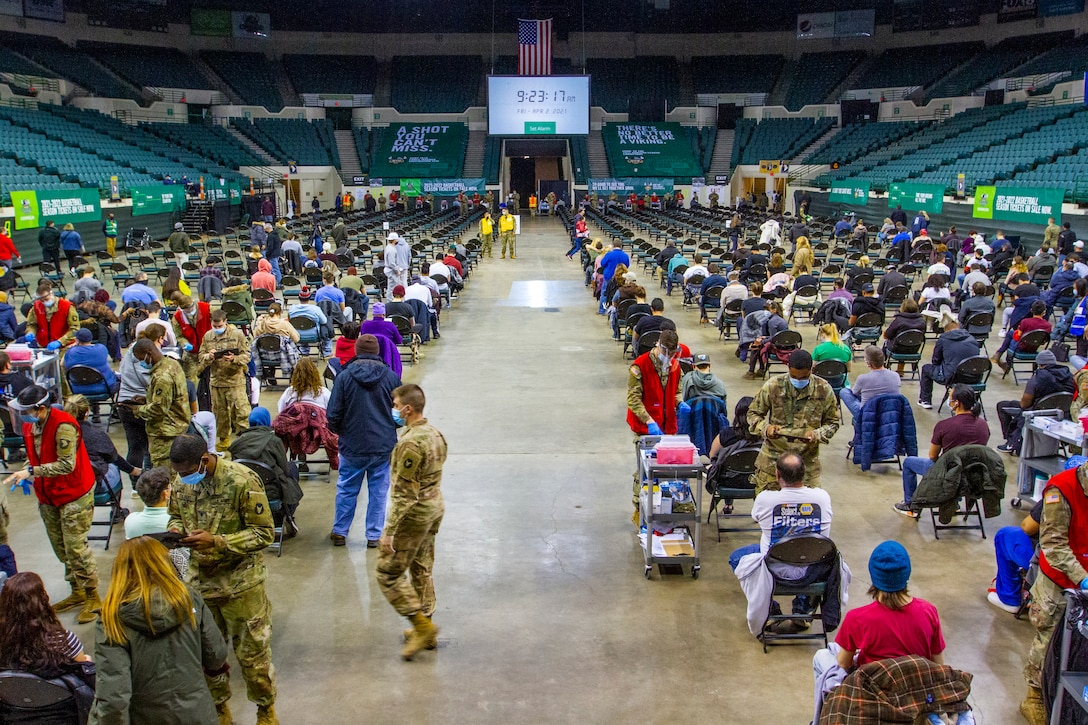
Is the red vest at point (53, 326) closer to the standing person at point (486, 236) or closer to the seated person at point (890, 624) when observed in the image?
the seated person at point (890, 624)

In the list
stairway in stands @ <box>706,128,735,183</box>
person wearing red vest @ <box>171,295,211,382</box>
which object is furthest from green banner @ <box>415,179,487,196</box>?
person wearing red vest @ <box>171,295,211,382</box>

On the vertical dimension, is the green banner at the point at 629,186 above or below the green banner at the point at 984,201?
above

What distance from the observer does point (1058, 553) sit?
4.62 m

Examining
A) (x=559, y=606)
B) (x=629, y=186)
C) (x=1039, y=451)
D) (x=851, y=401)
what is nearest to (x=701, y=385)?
(x=851, y=401)

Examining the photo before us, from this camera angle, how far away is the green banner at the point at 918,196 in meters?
28.7

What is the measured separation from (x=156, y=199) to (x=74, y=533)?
27.2m

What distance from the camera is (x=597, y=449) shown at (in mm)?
9375

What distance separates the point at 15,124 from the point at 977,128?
112 ft

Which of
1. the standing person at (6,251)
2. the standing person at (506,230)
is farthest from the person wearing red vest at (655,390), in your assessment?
the standing person at (506,230)

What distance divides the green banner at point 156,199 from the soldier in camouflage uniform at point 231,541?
2733 centimetres

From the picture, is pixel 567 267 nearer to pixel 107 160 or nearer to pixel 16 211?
pixel 16 211

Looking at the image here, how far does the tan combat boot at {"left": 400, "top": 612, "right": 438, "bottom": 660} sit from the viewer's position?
18.0 feet

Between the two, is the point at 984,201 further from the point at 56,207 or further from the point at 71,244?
the point at 56,207

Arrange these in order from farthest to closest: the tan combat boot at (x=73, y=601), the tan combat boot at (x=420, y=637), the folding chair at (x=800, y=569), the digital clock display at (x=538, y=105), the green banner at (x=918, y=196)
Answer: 1. the digital clock display at (x=538, y=105)
2. the green banner at (x=918, y=196)
3. the tan combat boot at (x=73, y=601)
4. the tan combat boot at (x=420, y=637)
5. the folding chair at (x=800, y=569)
